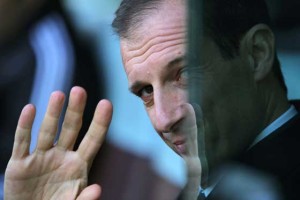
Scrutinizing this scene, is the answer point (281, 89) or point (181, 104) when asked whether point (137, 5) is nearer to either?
point (181, 104)

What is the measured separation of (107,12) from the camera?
232 centimetres

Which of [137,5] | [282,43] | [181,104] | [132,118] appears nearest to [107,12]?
[137,5]

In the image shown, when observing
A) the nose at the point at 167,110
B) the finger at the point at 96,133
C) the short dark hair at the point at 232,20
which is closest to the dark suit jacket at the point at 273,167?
the short dark hair at the point at 232,20

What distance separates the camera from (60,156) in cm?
229

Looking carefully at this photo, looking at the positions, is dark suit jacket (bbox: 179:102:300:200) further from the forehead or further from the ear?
the forehead

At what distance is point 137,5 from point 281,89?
674mm

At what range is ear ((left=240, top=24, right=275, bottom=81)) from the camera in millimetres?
1601

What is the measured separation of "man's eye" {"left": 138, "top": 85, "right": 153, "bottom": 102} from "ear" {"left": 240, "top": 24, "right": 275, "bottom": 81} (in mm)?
493

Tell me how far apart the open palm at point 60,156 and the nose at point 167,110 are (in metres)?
0.29

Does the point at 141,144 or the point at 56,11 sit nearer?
the point at 141,144

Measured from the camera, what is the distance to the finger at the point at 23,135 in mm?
2311

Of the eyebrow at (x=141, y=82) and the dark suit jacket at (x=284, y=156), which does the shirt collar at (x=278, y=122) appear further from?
the eyebrow at (x=141, y=82)

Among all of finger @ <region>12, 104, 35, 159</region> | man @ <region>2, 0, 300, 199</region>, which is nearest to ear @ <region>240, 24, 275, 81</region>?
man @ <region>2, 0, 300, 199</region>

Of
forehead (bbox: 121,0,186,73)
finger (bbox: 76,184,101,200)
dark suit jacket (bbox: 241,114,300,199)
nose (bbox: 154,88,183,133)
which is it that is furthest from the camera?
finger (bbox: 76,184,101,200)
